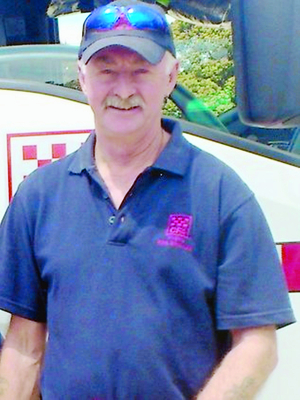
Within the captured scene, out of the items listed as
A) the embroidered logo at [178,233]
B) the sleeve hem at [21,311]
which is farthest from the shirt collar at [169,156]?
the sleeve hem at [21,311]

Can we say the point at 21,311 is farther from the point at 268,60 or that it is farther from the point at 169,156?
the point at 268,60

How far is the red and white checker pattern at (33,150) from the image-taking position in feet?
7.14

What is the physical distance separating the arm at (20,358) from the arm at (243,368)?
1.44ft

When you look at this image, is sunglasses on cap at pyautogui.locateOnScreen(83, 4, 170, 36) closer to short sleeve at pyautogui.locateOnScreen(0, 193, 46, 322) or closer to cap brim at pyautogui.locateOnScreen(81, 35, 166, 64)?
cap brim at pyautogui.locateOnScreen(81, 35, 166, 64)

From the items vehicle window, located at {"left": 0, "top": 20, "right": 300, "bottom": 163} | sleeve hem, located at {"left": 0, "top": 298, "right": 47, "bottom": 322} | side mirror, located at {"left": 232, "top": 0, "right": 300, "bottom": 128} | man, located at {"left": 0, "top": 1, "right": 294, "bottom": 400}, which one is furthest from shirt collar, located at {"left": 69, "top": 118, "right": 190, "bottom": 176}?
vehicle window, located at {"left": 0, "top": 20, "right": 300, "bottom": 163}

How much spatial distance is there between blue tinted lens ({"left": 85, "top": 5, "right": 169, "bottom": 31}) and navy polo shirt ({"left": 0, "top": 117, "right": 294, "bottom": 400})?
0.29 m

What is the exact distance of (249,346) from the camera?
163 centimetres

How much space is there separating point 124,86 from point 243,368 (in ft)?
2.18

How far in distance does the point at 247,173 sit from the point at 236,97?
11.4 inches

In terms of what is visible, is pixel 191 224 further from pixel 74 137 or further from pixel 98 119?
pixel 74 137

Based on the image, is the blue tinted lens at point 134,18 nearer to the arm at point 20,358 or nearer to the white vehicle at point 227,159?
the white vehicle at point 227,159

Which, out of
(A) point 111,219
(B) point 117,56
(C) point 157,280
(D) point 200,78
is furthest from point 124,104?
(D) point 200,78

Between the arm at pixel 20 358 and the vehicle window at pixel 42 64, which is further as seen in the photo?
the vehicle window at pixel 42 64

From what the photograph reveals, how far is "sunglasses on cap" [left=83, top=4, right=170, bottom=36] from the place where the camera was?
5.58 ft
